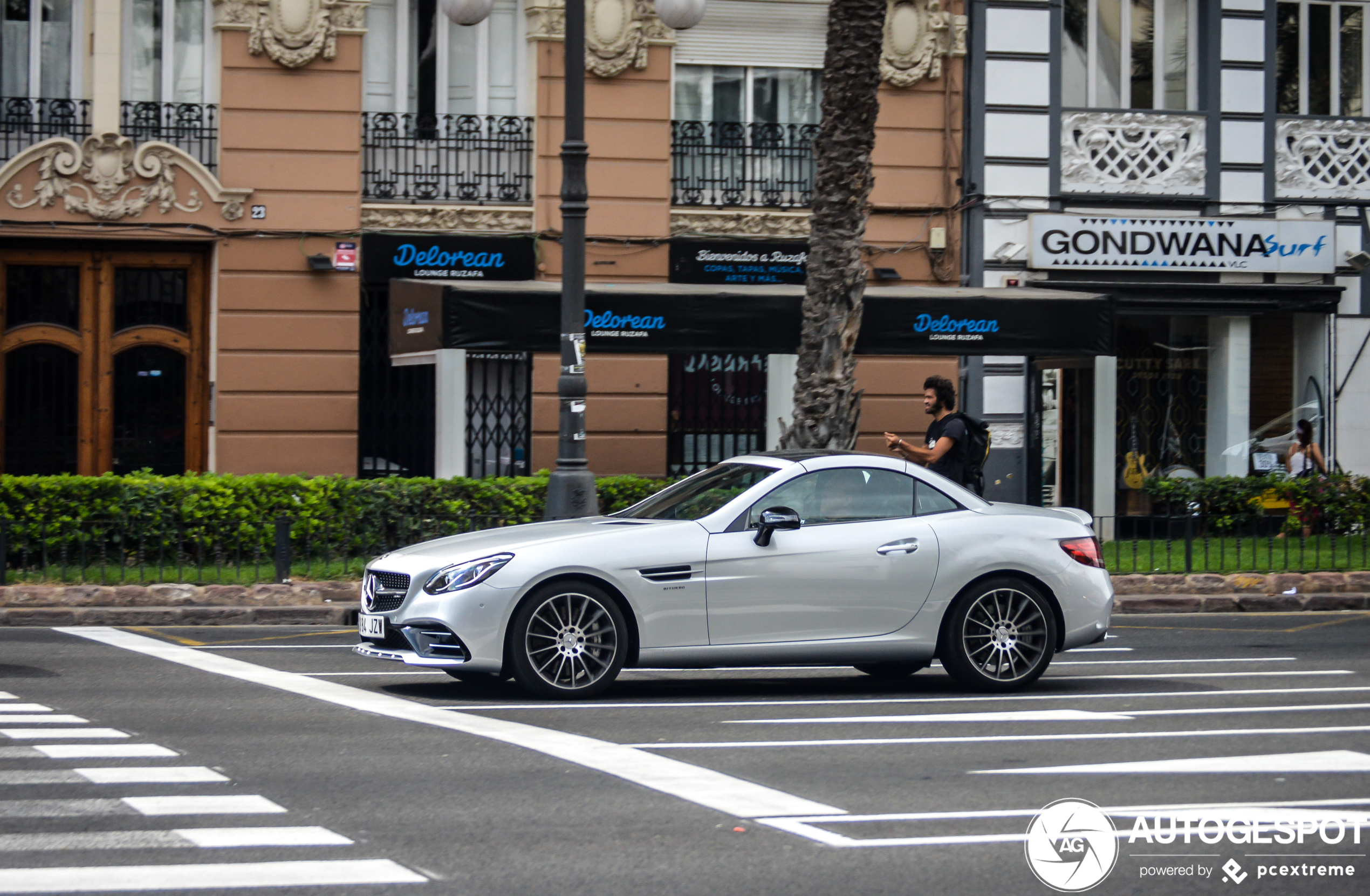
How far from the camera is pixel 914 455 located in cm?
1285

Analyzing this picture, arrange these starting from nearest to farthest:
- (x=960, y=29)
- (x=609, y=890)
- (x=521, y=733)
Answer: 1. (x=609, y=890)
2. (x=521, y=733)
3. (x=960, y=29)

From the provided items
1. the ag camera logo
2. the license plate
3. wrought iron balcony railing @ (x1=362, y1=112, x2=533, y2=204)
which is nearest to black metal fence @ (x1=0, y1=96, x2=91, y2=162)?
wrought iron balcony railing @ (x1=362, y1=112, x2=533, y2=204)

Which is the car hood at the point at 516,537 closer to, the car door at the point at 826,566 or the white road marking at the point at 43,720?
the car door at the point at 826,566

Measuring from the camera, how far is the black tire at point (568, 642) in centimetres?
884

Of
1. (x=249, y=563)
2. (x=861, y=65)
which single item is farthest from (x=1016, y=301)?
(x=249, y=563)

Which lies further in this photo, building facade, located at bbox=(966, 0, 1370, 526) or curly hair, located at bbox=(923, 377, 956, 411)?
building facade, located at bbox=(966, 0, 1370, 526)

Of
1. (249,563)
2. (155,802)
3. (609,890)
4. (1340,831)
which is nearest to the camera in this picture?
(609,890)

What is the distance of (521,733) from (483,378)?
1287cm

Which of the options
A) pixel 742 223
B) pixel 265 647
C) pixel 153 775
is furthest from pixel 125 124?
pixel 153 775

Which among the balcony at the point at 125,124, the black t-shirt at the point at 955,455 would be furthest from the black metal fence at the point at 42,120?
the black t-shirt at the point at 955,455

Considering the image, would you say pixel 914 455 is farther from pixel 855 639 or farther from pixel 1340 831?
pixel 1340 831

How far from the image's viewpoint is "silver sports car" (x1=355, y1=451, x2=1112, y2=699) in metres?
8.85

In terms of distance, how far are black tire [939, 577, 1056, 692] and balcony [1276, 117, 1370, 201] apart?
1410 centimetres

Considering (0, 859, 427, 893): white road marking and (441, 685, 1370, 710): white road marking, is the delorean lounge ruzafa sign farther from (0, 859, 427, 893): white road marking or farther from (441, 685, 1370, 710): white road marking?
(0, 859, 427, 893): white road marking
